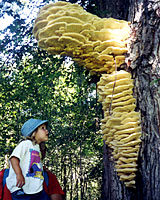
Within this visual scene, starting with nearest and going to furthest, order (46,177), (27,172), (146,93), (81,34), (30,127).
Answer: (146,93), (81,34), (27,172), (46,177), (30,127)

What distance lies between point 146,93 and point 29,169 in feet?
5.68

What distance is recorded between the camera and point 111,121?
249 cm

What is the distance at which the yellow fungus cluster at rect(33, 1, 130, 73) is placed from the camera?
2547 millimetres

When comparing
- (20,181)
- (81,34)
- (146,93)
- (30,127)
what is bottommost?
(20,181)

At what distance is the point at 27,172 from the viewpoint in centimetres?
292

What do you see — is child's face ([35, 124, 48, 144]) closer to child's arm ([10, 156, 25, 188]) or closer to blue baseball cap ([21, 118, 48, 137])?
blue baseball cap ([21, 118, 48, 137])

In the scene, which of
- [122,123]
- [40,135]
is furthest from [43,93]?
[122,123]

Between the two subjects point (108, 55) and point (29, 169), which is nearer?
point (108, 55)

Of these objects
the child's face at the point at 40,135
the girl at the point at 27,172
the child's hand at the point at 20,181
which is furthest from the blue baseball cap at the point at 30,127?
the child's hand at the point at 20,181

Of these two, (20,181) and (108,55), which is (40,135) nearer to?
(20,181)

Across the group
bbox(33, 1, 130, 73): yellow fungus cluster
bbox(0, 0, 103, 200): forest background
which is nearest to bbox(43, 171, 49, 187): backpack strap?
bbox(33, 1, 130, 73): yellow fungus cluster

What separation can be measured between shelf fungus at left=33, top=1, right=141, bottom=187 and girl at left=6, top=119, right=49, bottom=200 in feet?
3.47

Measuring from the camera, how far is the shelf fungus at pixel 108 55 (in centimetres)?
240

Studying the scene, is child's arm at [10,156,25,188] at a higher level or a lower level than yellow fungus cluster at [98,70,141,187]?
lower
